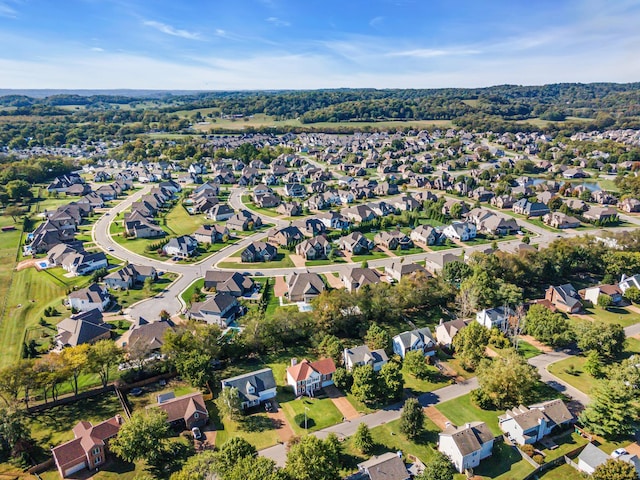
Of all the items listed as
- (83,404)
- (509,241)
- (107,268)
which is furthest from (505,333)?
(107,268)

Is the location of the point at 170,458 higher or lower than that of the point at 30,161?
lower

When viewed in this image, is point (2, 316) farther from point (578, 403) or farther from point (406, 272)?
point (578, 403)

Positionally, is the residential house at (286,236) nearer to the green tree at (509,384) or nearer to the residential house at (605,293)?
the green tree at (509,384)

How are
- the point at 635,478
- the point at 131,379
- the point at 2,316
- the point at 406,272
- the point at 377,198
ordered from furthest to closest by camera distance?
the point at 377,198, the point at 406,272, the point at 2,316, the point at 131,379, the point at 635,478

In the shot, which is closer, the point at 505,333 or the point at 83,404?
the point at 83,404

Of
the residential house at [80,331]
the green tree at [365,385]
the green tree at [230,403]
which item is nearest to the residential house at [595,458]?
the green tree at [365,385]

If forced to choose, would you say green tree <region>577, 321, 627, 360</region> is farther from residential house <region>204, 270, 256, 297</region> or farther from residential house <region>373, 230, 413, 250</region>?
A: residential house <region>204, 270, 256, 297</region>

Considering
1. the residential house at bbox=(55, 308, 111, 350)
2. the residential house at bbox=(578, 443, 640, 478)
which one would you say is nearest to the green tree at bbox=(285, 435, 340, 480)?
the residential house at bbox=(578, 443, 640, 478)
